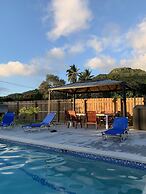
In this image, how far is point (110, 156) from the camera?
297 inches

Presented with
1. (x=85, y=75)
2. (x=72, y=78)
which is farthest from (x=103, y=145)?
(x=72, y=78)

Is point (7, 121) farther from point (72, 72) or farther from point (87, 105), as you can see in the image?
point (72, 72)

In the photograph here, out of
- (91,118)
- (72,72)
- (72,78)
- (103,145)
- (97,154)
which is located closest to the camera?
(97,154)

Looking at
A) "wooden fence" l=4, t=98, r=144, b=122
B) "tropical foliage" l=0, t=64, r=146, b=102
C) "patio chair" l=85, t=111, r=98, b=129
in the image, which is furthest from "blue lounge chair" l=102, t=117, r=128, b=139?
"tropical foliage" l=0, t=64, r=146, b=102

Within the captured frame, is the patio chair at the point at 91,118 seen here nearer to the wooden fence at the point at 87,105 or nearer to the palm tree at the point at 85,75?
the wooden fence at the point at 87,105

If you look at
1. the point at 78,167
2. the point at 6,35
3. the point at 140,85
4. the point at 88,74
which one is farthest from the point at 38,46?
the point at 88,74

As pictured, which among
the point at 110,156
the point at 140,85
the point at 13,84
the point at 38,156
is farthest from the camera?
the point at 13,84

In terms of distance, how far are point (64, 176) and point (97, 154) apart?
1.40 m

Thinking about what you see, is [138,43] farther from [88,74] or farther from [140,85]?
[88,74]

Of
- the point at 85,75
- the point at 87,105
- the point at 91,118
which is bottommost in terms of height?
the point at 91,118

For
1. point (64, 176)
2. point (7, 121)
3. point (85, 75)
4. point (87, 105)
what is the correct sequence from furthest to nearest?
point (85, 75) → point (87, 105) → point (7, 121) → point (64, 176)

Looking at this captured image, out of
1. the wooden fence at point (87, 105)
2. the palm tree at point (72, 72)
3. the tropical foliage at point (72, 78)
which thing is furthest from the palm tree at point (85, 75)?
the wooden fence at point (87, 105)

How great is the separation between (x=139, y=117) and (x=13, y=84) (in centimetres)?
3438

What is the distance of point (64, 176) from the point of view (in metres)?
6.92
